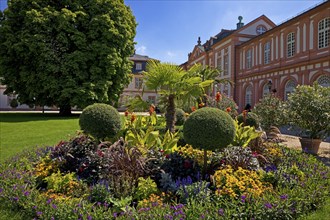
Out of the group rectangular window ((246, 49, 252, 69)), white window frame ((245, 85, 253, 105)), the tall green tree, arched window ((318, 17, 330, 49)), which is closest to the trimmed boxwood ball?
the tall green tree

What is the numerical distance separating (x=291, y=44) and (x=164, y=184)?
20.1 metres

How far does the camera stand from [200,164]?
15.0ft

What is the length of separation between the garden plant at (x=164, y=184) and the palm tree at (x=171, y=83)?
1861mm

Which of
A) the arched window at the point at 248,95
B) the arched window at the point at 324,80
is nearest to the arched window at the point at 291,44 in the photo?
the arched window at the point at 324,80

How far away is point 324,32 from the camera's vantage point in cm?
1667

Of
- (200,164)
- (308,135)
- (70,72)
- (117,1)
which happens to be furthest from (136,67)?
(200,164)

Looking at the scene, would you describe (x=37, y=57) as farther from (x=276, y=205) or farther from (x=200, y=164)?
(x=276, y=205)

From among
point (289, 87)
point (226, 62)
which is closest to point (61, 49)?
point (289, 87)

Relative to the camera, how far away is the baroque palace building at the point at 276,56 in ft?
55.6

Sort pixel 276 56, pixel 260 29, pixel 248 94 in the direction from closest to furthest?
pixel 276 56, pixel 248 94, pixel 260 29

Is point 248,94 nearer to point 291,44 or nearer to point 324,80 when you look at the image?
point 291,44

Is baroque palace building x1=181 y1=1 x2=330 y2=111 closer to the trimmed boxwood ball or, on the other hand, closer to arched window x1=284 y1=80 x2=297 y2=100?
arched window x1=284 y1=80 x2=297 y2=100

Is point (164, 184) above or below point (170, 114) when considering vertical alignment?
below

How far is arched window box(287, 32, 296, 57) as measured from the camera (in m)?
19.6
